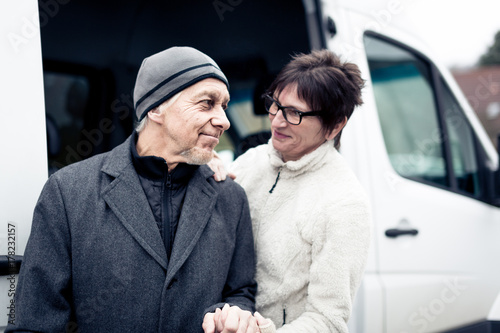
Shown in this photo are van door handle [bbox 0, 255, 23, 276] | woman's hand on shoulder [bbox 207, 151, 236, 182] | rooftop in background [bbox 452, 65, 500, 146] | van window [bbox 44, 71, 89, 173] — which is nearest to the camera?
van door handle [bbox 0, 255, 23, 276]

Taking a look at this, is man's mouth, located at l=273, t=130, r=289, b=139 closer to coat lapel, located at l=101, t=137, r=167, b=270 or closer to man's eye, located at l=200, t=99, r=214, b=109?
man's eye, located at l=200, t=99, r=214, b=109

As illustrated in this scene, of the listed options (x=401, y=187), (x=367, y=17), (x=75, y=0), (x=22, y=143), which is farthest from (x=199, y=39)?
(x=22, y=143)

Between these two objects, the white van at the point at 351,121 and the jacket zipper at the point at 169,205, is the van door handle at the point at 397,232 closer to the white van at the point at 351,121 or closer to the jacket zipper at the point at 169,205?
the white van at the point at 351,121

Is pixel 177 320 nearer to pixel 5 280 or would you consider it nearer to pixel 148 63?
pixel 5 280

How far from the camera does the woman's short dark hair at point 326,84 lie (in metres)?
1.81

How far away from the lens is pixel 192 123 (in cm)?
166

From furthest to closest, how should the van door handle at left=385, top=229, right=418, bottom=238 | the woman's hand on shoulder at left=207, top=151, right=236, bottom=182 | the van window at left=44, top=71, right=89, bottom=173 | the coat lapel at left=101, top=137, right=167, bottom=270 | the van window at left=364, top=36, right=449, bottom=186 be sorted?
1. the van window at left=44, top=71, right=89, bottom=173
2. the van window at left=364, top=36, right=449, bottom=186
3. the van door handle at left=385, top=229, right=418, bottom=238
4. the woman's hand on shoulder at left=207, top=151, right=236, bottom=182
5. the coat lapel at left=101, top=137, right=167, bottom=270

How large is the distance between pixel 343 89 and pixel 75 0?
2.36 meters

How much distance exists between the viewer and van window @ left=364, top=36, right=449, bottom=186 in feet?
9.33

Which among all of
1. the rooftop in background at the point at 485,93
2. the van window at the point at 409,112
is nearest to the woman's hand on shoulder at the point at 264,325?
the van window at the point at 409,112

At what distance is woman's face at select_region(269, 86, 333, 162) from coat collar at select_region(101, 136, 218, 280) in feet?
1.29

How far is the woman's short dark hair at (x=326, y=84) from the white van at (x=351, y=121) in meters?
0.56

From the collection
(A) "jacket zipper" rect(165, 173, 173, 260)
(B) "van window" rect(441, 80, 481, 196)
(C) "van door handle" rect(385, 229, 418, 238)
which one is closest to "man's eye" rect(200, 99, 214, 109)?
(A) "jacket zipper" rect(165, 173, 173, 260)

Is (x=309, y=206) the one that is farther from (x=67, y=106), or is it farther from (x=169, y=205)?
(x=67, y=106)
